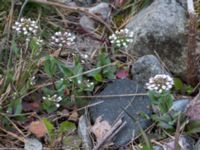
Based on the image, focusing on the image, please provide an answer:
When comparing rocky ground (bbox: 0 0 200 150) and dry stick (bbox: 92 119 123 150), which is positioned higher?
rocky ground (bbox: 0 0 200 150)

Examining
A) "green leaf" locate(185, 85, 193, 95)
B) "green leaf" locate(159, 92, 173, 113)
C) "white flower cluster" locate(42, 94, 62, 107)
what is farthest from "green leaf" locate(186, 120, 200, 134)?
"white flower cluster" locate(42, 94, 62, 107)

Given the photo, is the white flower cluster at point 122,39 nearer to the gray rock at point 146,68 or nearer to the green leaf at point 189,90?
the gray rock at point 146,68

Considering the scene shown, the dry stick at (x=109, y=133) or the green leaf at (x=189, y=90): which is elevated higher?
the green leaf at (x=189, y=90)

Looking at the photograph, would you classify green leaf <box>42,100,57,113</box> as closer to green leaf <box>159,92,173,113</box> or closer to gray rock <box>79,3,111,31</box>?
green leaf <box>159,92,173,113</box>

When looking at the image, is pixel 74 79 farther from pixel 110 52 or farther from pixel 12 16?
pixel 12 16

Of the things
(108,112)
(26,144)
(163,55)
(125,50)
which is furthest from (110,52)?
(26,144)

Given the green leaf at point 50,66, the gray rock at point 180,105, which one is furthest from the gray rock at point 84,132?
the gray rock at point 180,105

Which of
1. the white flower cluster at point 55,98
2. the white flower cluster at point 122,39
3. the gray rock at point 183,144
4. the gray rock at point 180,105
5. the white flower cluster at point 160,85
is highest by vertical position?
the white flower cluster at point 122,39
